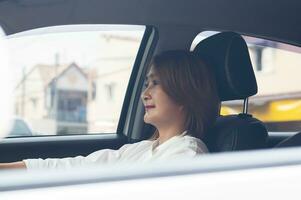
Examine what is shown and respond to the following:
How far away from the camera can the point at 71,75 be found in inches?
139

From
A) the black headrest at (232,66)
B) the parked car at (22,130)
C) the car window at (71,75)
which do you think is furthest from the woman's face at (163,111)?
the parked car at (22,130)

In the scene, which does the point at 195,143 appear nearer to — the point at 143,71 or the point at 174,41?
the point at 174,41

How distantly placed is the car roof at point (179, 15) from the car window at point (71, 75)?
5 cm

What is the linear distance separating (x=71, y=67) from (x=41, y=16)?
956mm

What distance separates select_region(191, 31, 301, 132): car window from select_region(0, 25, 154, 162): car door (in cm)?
45

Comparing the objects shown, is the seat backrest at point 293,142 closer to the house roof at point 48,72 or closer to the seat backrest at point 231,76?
the seat backrest at point 231,76

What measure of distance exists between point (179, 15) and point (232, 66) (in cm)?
47

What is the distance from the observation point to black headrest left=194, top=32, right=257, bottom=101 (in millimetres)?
2564

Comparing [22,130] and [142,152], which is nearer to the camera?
[142,152]

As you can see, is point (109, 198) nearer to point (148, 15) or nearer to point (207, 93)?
point (207, 93)

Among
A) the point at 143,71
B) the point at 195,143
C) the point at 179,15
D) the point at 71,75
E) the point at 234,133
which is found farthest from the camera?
the point at 71,75

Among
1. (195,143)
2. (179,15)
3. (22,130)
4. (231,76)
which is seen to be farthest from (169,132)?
(22,130)

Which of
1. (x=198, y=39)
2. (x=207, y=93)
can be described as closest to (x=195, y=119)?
(x=207, y=93)

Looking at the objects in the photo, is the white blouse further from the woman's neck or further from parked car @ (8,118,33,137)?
parked car @ (8,118,33,137)
